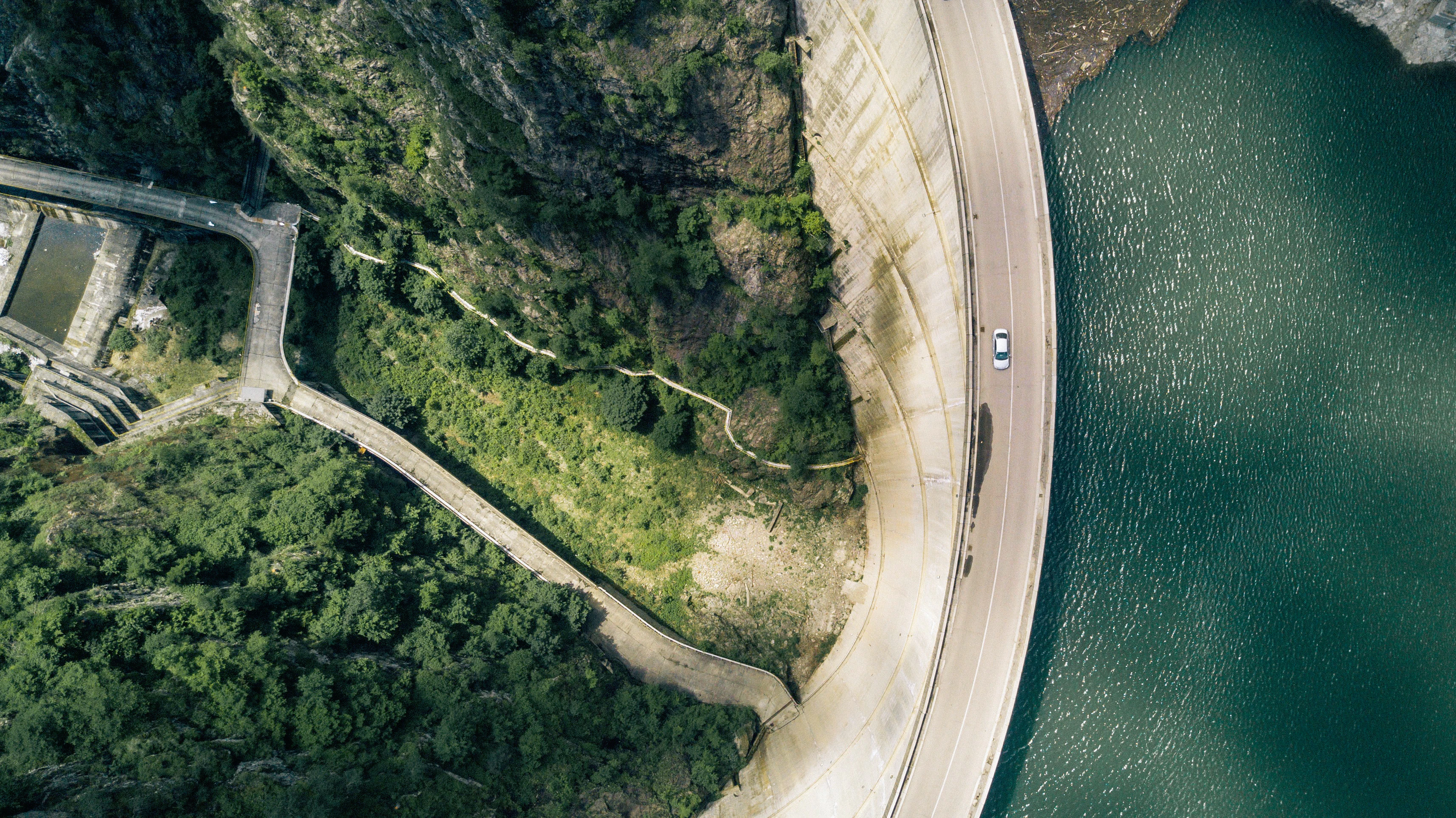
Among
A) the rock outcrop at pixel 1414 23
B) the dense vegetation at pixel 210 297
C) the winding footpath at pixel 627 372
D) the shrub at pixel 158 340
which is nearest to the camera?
the rock outcrop at pixel 1414 23

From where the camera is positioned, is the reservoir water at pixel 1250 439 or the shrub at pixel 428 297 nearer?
the reservoir water at pixel 1250 439

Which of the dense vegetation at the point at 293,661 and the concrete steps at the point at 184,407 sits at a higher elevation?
the concrete steps at the point at 184,407

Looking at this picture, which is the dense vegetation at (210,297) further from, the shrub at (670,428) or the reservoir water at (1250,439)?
the reservoir water at (1250,439)

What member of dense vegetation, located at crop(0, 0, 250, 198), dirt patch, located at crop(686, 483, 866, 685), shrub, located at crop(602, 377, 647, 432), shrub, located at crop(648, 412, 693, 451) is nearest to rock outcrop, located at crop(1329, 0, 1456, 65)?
dirt patch, located at crop(686, 483, 866, 685)

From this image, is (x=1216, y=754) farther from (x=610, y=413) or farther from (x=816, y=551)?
(x=610, y=413)

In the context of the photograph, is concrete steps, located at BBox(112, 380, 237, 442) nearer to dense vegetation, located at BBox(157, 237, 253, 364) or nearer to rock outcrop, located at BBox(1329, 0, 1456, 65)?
dense vegetation, located at BBox(157, 237, 253, 364)

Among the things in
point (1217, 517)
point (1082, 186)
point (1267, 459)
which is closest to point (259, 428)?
point (1082, 186)

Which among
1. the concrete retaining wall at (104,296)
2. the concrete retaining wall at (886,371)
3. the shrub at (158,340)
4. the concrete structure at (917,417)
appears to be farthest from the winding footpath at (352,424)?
the shrub at (158,340)
